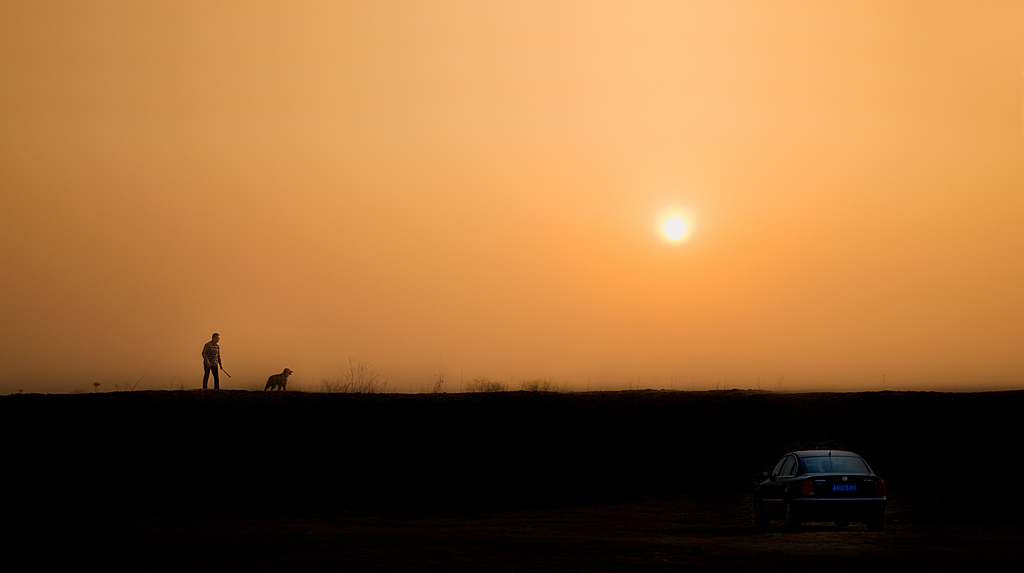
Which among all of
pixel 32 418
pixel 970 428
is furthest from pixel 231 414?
pixel 970 428

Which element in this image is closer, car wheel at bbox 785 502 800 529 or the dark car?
the dark car

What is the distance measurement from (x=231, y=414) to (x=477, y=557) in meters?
22.7

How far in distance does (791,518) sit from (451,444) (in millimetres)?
19088

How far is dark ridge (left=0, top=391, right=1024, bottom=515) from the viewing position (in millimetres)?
33750

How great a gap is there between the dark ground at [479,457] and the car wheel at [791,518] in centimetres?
297

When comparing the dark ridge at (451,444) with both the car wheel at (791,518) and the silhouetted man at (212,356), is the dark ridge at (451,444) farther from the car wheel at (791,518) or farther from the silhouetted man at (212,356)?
the car wheel at (791,518)

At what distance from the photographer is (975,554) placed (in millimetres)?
15852

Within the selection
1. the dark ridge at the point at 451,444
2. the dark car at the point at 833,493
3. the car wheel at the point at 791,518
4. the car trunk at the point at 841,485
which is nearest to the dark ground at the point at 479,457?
the dark ridge at the point at 451,444

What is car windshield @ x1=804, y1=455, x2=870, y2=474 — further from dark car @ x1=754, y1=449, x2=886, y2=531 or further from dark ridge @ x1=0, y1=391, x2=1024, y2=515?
dark ridge @ x1=0, y1=391, x2=1024, y2=515

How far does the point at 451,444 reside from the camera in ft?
123

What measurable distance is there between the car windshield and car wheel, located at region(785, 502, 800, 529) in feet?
2.56

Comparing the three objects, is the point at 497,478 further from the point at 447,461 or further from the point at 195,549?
the point at 195,549

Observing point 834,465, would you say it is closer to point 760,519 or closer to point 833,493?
point 833,493

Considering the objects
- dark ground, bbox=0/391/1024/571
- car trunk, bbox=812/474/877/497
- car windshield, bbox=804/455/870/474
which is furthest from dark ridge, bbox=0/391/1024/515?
car trunk, bbox=812/474/877/497
